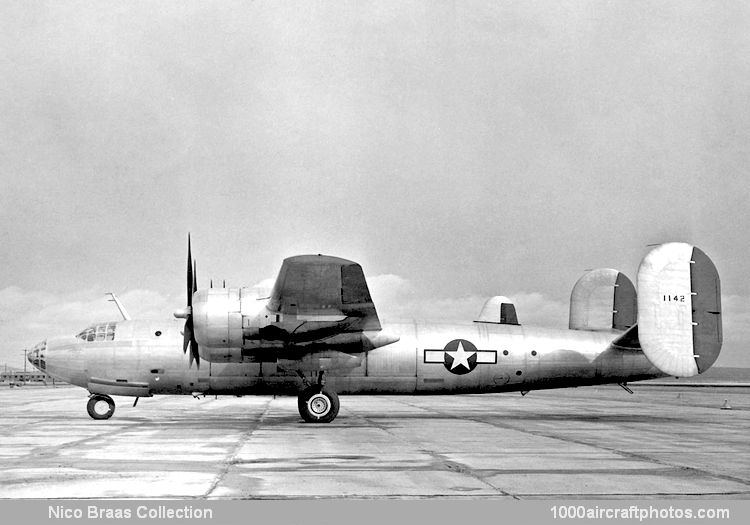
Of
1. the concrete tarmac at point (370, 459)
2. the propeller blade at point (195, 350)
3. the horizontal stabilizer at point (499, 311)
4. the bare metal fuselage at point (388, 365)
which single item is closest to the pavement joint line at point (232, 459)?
the concrete tarmac at point (370, 459)

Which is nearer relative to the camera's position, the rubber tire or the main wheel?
the main wheel

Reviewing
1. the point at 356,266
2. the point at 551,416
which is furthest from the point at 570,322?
the point at 356,266

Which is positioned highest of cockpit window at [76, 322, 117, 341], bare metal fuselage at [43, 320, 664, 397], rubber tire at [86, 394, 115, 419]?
cockpit window at [76, 322, 117, 341]

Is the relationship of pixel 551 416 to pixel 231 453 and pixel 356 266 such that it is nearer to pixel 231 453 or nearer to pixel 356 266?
pixel 356 266

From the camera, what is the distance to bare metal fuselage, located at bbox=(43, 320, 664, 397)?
19.7 metres

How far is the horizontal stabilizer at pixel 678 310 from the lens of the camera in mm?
18641

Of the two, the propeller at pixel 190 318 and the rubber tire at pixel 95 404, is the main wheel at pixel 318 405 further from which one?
the rubber tire at pixel 95 404

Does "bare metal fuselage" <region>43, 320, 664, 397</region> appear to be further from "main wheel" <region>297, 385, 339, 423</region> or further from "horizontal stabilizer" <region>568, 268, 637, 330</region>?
"horizontal stabilizer" <region>568, 268, 637, 330</region>

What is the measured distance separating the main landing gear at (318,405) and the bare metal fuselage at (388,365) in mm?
686

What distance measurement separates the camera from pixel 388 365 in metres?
20.2

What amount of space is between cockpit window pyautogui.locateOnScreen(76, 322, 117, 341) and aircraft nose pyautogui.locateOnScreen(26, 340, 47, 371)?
1.13 meters

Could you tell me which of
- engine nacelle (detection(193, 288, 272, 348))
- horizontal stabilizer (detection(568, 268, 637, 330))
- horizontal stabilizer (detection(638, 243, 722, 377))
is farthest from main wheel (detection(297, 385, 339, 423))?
horizontal stabilizer (detection(568, 268, 637, 330))

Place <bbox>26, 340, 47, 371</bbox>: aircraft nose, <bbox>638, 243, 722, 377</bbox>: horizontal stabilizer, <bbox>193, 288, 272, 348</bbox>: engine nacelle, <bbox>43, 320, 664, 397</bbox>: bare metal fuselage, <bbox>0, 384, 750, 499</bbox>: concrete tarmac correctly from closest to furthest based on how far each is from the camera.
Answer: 1. <bbox>0, 384, 750, 499</bbox>: concrete tarmac
2. <bbox>193, 288, 272, 348</bbox>: engine nacelle
3. <bbox>638, 243, 722, 377</bbox>: horizontal stabilizer
4. <bbox>43, 320, 664, 397</bbox>: bare metal fuselage
5. <bbox>26, 340, 47, 371</bbox>: aircraft nose

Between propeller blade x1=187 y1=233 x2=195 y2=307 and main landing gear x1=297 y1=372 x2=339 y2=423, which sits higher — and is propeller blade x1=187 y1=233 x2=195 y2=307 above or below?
above
